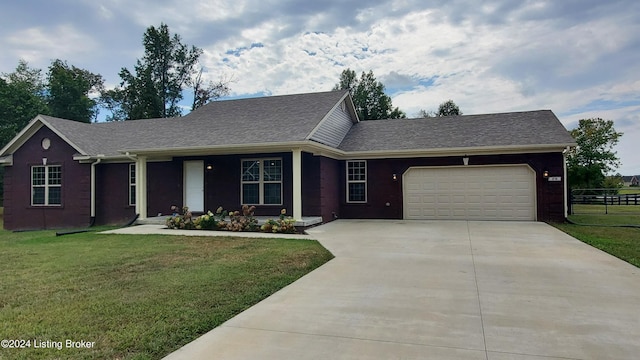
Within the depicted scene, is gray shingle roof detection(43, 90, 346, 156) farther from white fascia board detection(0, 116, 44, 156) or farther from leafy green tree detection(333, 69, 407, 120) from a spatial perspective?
leafy green tree detection(333, 69, 407, 120)

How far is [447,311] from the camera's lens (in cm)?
405

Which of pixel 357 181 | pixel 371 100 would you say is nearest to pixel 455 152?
pixel 357 181

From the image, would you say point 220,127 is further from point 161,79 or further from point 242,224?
point 161,79

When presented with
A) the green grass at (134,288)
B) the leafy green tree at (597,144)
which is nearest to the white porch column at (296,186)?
the green grass at (134,288)

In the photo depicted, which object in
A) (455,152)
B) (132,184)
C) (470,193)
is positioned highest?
(455,152)

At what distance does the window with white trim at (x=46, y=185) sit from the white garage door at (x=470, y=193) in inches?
535

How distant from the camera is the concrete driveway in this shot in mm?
3107

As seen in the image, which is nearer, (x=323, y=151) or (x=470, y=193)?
(x=323, y=151)

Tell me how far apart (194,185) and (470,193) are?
10026 millimetres

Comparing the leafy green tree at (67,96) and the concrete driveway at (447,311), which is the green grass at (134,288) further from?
the leafy green tree at (67,96)

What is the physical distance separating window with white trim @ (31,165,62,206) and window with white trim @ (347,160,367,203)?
1141 cm

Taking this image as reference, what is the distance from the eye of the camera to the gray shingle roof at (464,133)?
12.9 m

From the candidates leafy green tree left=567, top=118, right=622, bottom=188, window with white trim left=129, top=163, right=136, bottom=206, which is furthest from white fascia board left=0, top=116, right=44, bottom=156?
leafy green tree left=567, top=118, right=622, bottom=188

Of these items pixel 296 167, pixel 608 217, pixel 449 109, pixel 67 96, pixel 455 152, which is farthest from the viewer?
pixel 449 109
